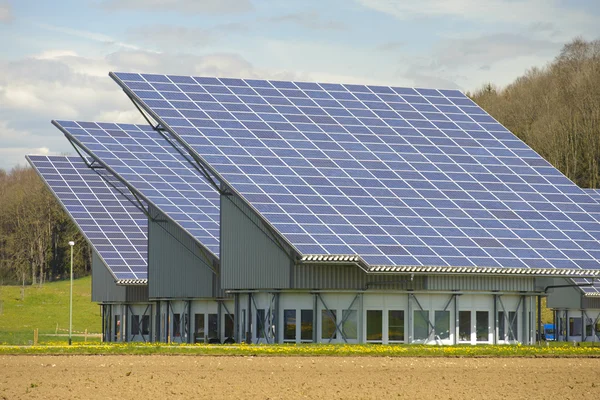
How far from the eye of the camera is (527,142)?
117125 mm

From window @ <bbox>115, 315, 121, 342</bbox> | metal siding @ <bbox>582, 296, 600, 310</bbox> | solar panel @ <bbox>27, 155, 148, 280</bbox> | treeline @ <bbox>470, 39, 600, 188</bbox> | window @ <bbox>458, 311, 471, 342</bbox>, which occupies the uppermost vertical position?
treeline @ <bbox>470, 39, 600, 188</bbox>

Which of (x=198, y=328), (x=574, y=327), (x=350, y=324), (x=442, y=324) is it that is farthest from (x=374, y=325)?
(x=574, y=327)

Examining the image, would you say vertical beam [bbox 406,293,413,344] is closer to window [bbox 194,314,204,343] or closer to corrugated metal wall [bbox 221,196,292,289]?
corrugated metal wall [bbox 221,196,292,289]

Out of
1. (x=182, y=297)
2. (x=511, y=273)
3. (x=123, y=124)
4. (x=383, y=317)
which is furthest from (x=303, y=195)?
(x=123, y=124)

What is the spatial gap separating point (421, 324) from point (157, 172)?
23805 mm

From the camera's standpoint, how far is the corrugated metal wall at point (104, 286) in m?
79.9

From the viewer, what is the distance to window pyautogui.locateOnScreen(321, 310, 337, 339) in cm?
5253

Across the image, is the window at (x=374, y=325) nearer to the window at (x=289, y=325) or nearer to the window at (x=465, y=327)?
the window at (x=289, y=325)

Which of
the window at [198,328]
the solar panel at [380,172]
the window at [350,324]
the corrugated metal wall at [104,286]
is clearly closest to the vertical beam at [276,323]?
the window at [350,324]

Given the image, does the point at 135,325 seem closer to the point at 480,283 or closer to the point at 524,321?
the point at 524,321

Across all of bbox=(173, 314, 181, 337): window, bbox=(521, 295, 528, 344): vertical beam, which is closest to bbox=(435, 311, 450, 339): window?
bbox=(521, 295, 528, 344): vertical beam

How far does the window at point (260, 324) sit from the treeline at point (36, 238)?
316 feet

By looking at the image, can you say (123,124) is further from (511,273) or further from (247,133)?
(511,273)

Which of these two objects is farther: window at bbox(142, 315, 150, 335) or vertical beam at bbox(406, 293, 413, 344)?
window at bbox(142, 315, 150, 335)
